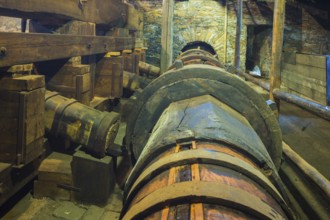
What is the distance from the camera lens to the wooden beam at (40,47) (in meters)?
2.10

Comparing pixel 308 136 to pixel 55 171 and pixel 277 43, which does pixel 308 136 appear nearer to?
pixel 277 43

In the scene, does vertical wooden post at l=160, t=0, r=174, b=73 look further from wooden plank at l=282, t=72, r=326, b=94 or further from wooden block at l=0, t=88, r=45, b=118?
wooden block at l=0, t=88, r=45, b=118

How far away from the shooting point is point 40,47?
8.16 ft

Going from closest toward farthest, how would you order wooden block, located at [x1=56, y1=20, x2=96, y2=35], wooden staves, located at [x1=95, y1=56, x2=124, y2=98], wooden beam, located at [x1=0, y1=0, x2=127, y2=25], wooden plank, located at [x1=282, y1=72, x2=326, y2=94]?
1. wooden beam, located at [x1=0, y1=0, x2=127, y2=25]
2. wooden block, located at [x1=56, y1=20, x2=96, y2=35]
3. wooden staves, located at [x1=95, y1=56, x2=124, y2=98]
4. wooden plank, located at [x1=282, y1=72, x2=326, y2=94]

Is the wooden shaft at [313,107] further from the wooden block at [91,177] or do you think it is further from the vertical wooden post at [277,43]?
the wooden block at [91,177]

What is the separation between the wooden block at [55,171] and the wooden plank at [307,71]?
18.2ft

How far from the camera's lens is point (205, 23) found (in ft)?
33.9

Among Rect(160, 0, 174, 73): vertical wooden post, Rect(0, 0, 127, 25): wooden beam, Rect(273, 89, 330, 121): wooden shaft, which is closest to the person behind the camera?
Rect(273, 89, 330, 121): wooden shaft

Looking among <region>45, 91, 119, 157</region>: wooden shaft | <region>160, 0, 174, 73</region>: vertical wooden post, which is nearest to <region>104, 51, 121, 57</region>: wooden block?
<region>45, 91, 119, 157</region>: wooden shaft

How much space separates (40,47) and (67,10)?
0.87 m

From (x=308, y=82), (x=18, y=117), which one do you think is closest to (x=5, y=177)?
(x=18, y=117)

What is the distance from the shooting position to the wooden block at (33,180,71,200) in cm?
313

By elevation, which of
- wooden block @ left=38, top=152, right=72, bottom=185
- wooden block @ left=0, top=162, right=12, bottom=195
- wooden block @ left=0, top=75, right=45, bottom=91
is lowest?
wooden block @ left=38, top=152, right=72, bottom=185

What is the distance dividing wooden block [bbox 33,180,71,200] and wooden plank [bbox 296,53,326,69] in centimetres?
566
